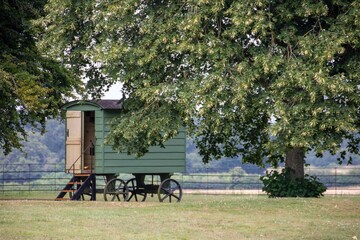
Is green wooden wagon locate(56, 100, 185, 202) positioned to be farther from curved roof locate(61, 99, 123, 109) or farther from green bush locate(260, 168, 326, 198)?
green bush locate(260, 168, 326, 198)

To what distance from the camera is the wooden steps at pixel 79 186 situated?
103 ft

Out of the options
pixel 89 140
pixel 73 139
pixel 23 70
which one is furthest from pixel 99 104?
pixel 23 70

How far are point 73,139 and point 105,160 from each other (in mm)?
1783

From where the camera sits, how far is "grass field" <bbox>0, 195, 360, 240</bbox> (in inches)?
765

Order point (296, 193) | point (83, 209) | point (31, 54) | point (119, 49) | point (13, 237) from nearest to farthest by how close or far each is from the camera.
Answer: point (13, 237), point (83, 209), point (119, 49), point (296, 193), point (31, 54)

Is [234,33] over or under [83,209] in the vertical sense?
over

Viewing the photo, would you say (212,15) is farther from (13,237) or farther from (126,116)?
(13,237)

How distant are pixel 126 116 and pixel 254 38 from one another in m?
4.82

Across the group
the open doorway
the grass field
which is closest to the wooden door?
the open doorway

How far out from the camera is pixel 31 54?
32.2 meters

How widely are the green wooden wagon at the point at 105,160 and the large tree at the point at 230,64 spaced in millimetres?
2766

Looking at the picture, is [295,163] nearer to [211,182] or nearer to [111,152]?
[111,152]

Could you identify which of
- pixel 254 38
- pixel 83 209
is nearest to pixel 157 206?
pixel 83 209

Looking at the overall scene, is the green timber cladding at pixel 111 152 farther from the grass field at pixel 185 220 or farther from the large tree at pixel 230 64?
the grass field at pixel 185 220
